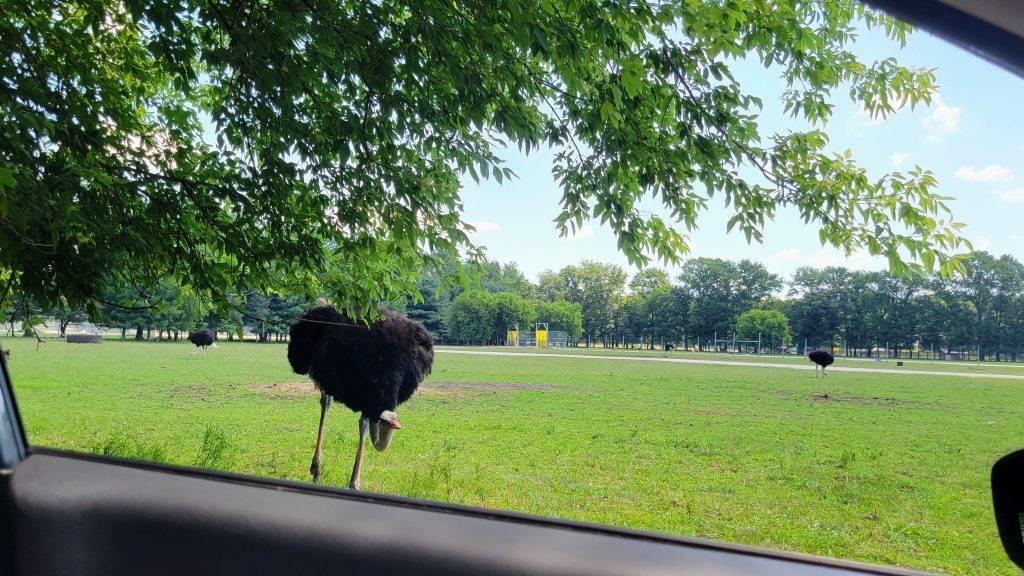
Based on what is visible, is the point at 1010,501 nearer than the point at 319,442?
Yes

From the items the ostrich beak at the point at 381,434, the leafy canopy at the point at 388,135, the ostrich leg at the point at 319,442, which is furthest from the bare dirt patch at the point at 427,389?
the leafy canopy at the point at 388,135

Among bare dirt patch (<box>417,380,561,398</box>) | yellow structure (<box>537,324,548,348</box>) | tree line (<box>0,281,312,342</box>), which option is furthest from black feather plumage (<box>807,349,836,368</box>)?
tree line (<box>0,281,312,342</box>)

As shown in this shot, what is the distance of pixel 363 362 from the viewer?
372cm

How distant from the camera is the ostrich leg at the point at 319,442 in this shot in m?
3.81

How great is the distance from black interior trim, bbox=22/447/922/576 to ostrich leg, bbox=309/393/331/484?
2362 mm

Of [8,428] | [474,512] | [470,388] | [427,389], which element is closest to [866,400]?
[470,388]

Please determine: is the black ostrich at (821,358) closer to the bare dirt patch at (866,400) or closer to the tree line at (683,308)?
the tree line at (683,308)

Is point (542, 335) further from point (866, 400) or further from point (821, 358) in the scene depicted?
point (866, 400)

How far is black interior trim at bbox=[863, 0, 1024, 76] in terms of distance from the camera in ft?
1.70

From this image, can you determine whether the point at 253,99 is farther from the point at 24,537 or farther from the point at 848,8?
the point at 848,8

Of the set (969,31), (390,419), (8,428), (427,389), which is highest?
(969,31)

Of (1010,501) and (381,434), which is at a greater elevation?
(1010,501)

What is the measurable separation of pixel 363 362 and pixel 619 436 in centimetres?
188

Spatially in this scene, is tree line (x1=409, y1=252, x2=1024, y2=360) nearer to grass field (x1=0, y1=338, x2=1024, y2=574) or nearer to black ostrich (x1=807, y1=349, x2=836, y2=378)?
black ostrich (x1=807, y1=349, x2=836, y2=378)
